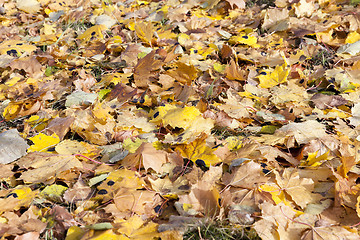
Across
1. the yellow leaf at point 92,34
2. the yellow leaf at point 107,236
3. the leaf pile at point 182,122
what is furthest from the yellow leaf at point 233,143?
the yellow leaf at point 92,34

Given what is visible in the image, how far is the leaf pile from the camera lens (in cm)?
129

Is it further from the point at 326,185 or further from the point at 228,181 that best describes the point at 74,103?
the point at 326,185

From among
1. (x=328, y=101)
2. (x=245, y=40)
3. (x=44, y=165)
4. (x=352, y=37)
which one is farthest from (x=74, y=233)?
(x=352, y=37)

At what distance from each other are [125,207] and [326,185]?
0.91 m

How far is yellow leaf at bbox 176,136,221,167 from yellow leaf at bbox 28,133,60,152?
0.70 m

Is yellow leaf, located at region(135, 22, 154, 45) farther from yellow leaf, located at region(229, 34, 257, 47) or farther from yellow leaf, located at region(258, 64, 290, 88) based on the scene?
yellow leaf, located at region(258, 64, 290, 88)

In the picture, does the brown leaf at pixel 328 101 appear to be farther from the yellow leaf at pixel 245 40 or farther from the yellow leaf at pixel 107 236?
the yellow leaf at pixel 107 236

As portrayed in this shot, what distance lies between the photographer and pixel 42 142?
65.7 inches

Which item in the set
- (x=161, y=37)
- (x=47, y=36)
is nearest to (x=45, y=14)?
(x=47, y=36)

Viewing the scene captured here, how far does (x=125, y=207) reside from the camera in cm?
133

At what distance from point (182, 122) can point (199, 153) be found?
246 millimetres

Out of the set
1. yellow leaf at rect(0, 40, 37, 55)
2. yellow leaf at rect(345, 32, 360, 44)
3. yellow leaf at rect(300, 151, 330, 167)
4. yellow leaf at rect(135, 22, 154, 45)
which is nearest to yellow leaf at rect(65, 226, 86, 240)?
yellow leaf at rect(300, 151, 330, 167)

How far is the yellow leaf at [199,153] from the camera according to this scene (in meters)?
1.51

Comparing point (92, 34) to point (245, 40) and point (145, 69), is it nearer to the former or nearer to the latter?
point (145, 69)
